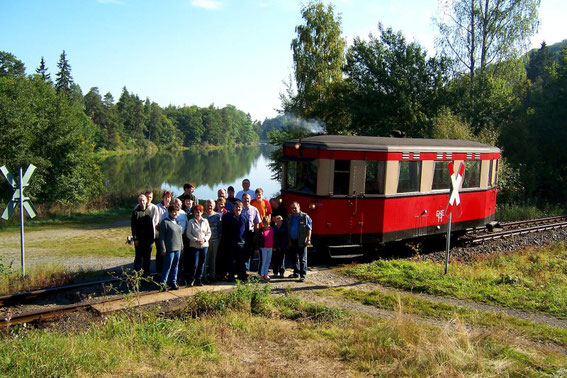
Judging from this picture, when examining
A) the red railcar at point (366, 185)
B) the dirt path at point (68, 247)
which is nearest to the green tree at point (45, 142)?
the dirt path at point (68, 247)

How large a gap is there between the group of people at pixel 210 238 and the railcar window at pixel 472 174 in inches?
267

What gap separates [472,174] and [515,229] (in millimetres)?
4457

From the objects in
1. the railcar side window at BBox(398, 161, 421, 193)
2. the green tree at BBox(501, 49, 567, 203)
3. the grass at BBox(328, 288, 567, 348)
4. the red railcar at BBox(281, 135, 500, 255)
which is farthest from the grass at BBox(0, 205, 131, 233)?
the green tree at BBox(501, 49, 567, 203)

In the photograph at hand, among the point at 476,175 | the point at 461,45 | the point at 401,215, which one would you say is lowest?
the point at 401,215

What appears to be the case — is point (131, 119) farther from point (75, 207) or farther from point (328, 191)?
point (328, 191)

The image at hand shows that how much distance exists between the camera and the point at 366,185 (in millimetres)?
11594

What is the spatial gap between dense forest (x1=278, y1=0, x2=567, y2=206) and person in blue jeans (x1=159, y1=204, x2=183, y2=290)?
1748 centimetres

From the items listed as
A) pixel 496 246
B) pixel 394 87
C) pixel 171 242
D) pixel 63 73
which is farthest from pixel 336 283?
pixel 63 73

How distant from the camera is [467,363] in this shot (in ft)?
18.9

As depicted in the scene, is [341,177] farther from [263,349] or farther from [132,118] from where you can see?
[132,118]

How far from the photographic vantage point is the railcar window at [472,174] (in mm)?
14320

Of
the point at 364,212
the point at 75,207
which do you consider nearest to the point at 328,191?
the point at 364,212

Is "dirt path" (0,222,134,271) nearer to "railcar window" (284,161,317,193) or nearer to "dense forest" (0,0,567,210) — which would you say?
"railcar window" (284,161,317,193)

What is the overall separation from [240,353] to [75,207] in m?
22.4
